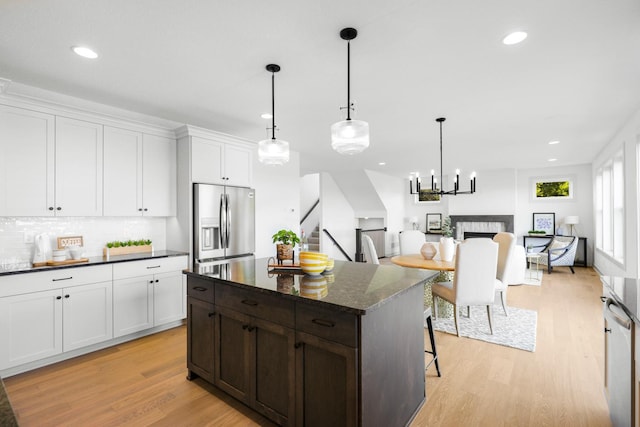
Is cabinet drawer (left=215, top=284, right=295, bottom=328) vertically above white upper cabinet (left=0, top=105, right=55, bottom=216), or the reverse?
white upper cabinet (left=0, top=105, right=55, bottom=216)

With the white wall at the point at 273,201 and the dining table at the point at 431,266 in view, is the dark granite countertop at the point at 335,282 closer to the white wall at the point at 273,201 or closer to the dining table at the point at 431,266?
the dining table at the point at 431,266

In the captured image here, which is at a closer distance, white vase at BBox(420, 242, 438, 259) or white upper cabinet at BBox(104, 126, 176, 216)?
white upper cabinet at BBox(104, 126, 176, 216)

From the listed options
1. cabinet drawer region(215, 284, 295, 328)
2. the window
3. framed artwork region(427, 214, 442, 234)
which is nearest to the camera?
cabinet drawer region(215, 284, 295, 328)

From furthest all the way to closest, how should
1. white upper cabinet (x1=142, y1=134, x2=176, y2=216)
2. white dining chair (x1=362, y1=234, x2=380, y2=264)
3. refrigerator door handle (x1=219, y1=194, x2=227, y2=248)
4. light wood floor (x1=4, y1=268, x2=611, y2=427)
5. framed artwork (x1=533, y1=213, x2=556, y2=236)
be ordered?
framed artwork (x1=533, y1=213, x2=556, y2=236), white dining chair (x1=362, y1=234, x2=380, y2=264), refrigerator door handle (x1=219, y1=194, x2=227, y2=248), white upper cabinet (x1=142, y1=134, x2=176, y2=216), light wood floor (x1=4, y1=268, x2=611, y2=427)

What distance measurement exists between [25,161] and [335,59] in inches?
115

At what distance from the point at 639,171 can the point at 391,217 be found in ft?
20.5

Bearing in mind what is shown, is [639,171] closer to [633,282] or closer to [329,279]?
[633,282]

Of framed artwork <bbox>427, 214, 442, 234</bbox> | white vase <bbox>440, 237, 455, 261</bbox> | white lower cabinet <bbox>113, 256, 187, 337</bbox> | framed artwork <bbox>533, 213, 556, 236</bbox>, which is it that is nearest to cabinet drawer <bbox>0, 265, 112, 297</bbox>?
white lower cabinet <bbox>113, 256, 187, 337</bbox>

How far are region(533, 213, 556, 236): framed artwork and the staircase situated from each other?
233 inches

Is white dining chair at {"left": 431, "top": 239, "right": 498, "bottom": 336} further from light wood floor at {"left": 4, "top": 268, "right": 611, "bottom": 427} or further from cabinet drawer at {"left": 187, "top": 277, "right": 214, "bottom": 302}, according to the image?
cabinet drawer at {"left": 187, "top": 277, "right": 214, "bottom": 302}

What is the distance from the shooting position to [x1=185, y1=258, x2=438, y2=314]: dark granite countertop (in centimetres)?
163

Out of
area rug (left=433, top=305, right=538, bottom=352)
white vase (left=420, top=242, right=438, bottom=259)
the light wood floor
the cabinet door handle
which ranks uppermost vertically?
white vase (left=420, top=242, right=438, bottom=259)

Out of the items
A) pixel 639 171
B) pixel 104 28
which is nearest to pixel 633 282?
pixel 639 171

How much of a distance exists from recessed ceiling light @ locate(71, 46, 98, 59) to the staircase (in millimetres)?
7691
